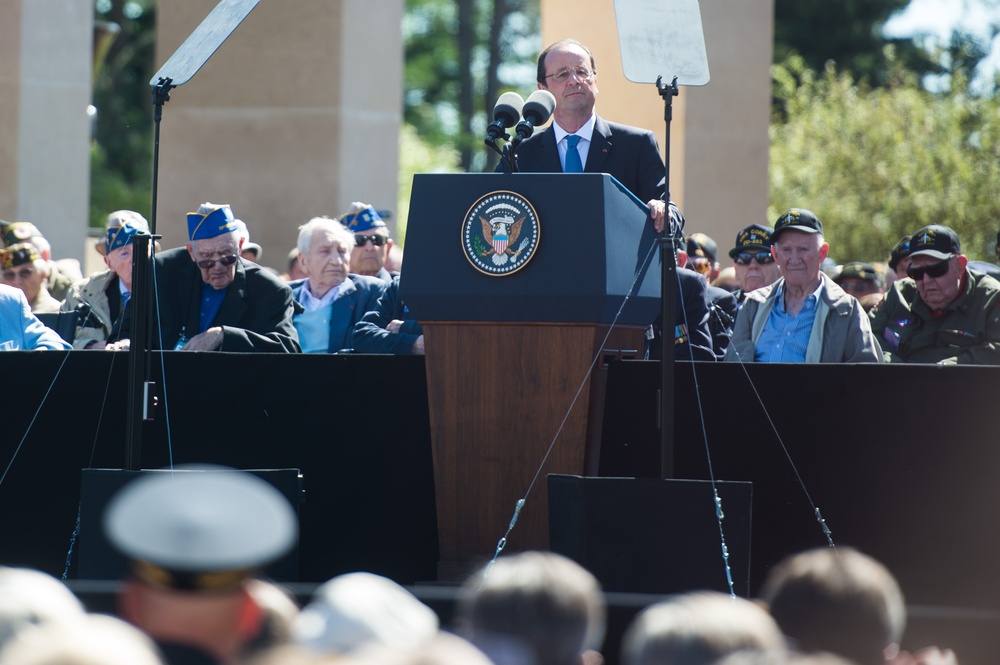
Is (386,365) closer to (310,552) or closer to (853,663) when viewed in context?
(310,552)

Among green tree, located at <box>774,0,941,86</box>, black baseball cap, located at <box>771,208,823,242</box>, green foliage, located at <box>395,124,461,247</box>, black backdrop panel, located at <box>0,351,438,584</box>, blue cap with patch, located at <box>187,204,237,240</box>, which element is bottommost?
black backdrop panel, located at <box>0,351,438,584</box>

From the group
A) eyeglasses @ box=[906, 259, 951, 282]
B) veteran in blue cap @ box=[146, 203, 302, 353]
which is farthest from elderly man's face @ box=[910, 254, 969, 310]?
veteran in blue cap @ box=[146, 203, 302, 353]

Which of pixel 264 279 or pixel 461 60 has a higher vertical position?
pixel 461 60

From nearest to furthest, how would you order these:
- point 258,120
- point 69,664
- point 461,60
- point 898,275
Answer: point 69,664 → point 898,275 → point 258,120 → point 461,60

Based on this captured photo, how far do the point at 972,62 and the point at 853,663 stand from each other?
23.7 metres

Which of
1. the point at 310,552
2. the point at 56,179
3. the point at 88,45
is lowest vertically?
the point at 310,552

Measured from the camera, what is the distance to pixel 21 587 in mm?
2611

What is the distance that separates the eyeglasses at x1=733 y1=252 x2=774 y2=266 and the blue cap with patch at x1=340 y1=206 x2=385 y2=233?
2.21m

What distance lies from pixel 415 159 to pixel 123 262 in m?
25.4

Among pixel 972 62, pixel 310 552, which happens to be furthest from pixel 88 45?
pixel 972 62

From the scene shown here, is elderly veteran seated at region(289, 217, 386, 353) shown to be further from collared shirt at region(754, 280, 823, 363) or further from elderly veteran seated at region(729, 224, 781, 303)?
elderly veteran seated at region(729, 224, 781, 303)

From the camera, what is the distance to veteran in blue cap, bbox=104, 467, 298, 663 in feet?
7.11

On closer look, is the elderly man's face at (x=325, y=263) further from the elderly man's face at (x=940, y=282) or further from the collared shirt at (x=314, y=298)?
the elderly man's face at (x=940, y=282)

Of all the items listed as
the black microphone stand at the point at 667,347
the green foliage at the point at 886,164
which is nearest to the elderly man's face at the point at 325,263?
the black microphone stand at the point at 667,347
